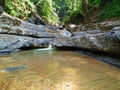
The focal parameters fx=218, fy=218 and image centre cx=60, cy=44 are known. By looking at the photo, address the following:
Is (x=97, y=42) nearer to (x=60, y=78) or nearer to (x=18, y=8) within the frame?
(x=60, y=78)

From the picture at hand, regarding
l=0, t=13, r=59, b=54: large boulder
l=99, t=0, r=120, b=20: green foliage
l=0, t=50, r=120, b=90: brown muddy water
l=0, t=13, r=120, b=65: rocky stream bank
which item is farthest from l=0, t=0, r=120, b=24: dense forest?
l=0, t=50, r=120, b=90: brown muddy water

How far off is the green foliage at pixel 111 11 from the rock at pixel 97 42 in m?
8.63

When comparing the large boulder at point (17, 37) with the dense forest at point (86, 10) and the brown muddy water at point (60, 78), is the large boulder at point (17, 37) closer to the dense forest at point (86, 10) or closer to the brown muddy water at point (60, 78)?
the brown muddy water at point (60, 78)

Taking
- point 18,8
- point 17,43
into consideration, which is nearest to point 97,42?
point 17,43

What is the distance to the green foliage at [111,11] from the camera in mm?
19391

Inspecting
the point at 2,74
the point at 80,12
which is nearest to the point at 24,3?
the point at 80,12

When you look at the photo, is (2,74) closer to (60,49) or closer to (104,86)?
(104,86)

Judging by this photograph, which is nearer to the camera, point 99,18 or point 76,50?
point 76,50

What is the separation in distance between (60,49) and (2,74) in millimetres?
6449

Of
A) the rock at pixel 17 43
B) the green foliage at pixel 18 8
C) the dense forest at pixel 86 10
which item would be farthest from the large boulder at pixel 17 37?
the dense forest at pixel 86 10

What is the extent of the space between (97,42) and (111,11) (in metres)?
12.2

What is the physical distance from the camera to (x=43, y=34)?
14703 millimetres

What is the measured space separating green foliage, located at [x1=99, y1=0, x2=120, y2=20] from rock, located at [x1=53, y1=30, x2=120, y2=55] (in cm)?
863

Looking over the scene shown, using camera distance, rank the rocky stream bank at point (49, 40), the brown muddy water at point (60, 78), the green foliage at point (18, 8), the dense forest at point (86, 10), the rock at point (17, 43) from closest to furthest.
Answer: the brown muddy water at point (60, 78) → the rocky stream bank at point (49, 40) → the rock at point (17, 43) → the dense forest at point (86, 10) → the green foliage at point (18, 8)
